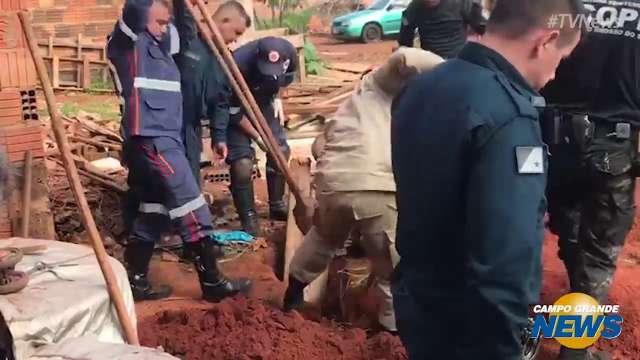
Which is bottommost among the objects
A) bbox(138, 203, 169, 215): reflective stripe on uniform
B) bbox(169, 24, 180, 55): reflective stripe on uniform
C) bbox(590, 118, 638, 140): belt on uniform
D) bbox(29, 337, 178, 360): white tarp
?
bbox(138, 203, 169, 215): reflective stripe on uniform

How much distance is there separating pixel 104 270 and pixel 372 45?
69.6 ft

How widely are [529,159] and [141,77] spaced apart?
3.21 metres

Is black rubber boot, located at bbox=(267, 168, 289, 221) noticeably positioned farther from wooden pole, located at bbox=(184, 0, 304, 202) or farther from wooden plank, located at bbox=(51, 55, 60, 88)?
wooden plank, located at bbox=(51, 55, 60, 88)

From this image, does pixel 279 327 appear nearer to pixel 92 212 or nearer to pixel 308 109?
pixel 92 212

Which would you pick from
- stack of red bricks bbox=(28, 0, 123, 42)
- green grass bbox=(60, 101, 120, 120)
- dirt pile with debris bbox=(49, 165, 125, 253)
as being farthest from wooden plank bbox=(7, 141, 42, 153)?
stack of red bricks bbox=(28, 0, 123, 42)

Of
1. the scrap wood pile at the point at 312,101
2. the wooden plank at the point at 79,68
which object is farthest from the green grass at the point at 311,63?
the wooden plank at the point at 79,68

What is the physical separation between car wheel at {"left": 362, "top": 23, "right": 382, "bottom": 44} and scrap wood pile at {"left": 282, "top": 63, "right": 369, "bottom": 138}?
356 inches

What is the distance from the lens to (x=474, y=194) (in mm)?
2219

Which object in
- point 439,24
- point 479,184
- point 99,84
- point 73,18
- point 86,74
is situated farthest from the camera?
point 73,18

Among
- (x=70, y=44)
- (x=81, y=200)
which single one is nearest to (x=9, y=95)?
(x=81, y=200)

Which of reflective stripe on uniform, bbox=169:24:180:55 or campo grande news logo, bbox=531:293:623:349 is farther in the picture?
reflective stripe on uniform, bbox=169:24:180:55

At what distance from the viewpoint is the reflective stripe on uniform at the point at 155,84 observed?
493cm

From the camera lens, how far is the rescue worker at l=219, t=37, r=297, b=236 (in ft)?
20.9

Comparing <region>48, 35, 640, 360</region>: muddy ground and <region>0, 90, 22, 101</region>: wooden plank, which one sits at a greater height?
<region>0, 90, 22, 101</region>: wooden plank
